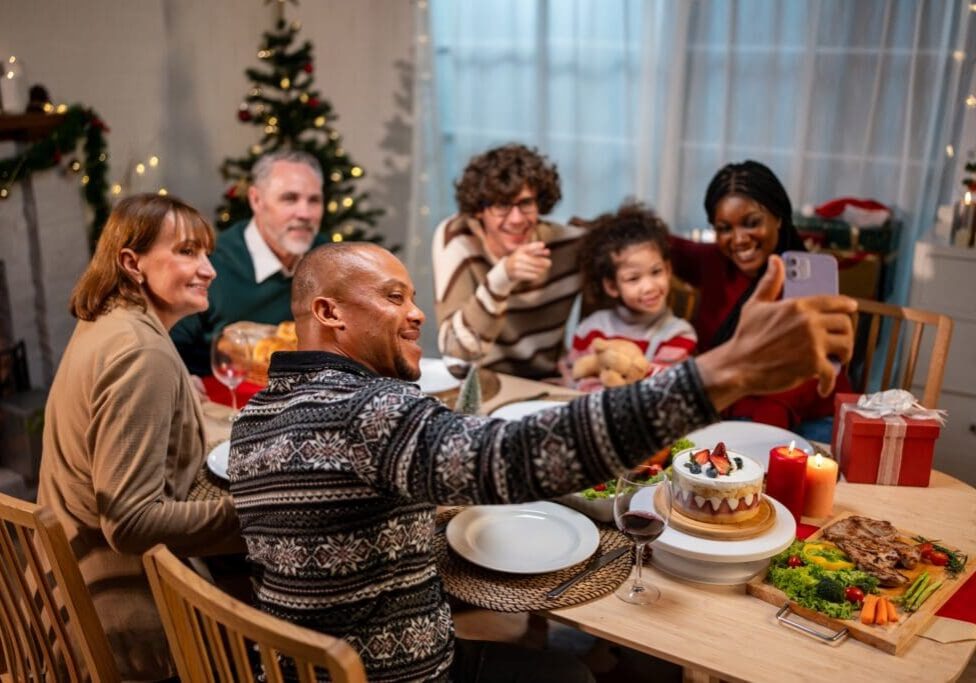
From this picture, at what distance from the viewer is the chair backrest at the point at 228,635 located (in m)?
1.00

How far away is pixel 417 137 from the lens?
438 cm

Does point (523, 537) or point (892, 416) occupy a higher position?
point (892, 416)

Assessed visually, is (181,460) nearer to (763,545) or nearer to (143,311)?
(143,311)

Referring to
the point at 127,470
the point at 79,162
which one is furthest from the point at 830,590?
the point at 79,162

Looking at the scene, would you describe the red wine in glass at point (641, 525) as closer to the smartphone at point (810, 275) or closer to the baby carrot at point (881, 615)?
the baby carrot at point (881, 615)

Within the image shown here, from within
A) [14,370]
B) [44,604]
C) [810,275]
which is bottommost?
[14,370]

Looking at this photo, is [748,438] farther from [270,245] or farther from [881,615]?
[270,245]

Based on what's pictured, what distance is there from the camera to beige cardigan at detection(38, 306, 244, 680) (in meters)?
1.56

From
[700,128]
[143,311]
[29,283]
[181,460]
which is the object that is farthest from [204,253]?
[700,128]

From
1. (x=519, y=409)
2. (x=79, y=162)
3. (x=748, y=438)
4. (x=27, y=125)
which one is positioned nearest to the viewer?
(x=748, y=438)

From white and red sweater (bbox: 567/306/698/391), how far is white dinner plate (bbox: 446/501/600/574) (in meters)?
0.77

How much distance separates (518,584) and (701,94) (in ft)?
8.50

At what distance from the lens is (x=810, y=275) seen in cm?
224

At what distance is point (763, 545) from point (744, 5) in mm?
2517
